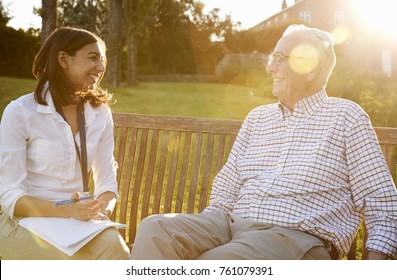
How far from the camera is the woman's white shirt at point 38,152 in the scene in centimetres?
311

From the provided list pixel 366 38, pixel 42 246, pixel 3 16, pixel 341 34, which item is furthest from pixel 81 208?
pixel 341 34

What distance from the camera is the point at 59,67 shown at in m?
3.30

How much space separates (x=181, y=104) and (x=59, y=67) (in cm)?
1430

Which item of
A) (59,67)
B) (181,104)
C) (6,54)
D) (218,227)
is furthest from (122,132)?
(6,54)

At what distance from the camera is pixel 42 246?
10.1ft

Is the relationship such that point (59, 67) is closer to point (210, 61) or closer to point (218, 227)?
point (218, 227)

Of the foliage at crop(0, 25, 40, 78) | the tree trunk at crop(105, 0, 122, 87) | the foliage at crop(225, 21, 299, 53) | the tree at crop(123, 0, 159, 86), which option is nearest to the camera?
the tree trunk at crop(105, 0, 122, 87)

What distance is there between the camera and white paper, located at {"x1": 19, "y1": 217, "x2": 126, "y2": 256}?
295 centimetres

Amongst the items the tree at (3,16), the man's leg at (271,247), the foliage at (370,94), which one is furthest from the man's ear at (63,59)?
the tree at (3,16)

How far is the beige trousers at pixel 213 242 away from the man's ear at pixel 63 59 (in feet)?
3.51

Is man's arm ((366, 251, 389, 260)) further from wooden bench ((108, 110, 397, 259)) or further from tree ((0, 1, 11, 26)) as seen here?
tree ((0, 1, 11, 26))

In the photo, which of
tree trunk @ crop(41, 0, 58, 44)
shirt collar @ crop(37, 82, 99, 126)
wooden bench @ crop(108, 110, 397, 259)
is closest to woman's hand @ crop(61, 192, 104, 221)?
shirt collar @ crop(37, 82, 99, 126)

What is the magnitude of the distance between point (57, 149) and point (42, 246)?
0.57 m

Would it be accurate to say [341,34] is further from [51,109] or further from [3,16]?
[51,109]
